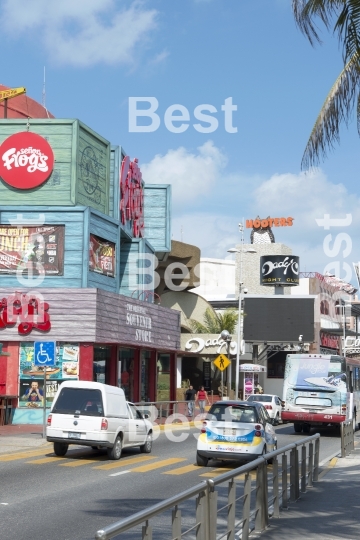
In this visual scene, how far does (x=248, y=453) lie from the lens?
19.2 m

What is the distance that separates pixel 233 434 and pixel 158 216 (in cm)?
2919

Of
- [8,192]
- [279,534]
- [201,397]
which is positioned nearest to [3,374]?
[8,192]

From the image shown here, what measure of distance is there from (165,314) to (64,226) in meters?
11.9

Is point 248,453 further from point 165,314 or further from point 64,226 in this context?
point 165,314

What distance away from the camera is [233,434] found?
766 inches

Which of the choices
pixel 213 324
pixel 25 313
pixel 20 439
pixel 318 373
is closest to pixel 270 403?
pixel 318 373

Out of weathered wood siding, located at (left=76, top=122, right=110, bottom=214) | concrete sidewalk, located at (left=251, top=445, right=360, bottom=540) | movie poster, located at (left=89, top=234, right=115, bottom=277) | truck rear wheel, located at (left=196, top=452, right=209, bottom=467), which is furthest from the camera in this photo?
movie poster, located at (left=89, top=234, right=115, bottom=277)

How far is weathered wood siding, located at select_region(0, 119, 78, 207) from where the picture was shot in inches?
1423

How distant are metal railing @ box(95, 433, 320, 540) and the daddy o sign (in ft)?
243

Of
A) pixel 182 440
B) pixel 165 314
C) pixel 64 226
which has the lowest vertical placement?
pixel 182 440

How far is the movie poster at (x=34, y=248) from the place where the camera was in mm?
35750

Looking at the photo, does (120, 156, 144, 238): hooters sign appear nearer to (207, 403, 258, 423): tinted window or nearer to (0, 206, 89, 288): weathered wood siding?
(0, 206, 89, 288): weathered wood siding

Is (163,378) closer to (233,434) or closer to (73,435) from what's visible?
(73,435)

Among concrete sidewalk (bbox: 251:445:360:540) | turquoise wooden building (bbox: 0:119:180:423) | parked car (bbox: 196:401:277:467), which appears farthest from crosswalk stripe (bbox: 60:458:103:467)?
turquoise wooden building (bbox: 0:119:180:423)
